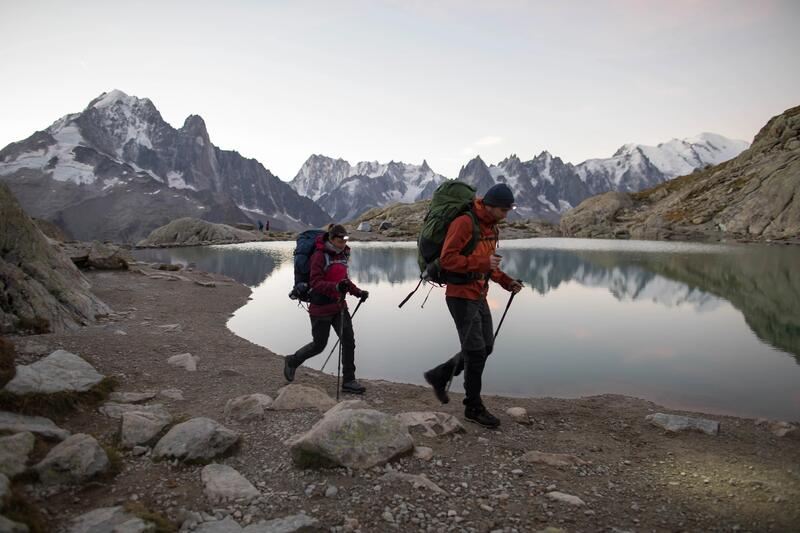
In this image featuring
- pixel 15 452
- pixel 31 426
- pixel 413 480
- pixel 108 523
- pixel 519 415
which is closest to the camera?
pixel 108 523

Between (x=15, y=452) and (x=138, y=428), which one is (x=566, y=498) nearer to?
(x=138, y=428)

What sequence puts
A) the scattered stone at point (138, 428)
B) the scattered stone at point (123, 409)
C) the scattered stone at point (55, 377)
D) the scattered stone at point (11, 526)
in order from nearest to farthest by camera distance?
the scattered stone at point (11, 526), the scattered stone at point (138, 428), the scattered stone at point (55, 377), the scattered stone at point (123, 409)

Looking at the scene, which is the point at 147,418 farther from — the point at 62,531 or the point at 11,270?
the point at 11,270

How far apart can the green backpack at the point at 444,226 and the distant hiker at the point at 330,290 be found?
2.44m

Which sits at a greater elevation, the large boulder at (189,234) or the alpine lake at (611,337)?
the large boulder at (189,234)

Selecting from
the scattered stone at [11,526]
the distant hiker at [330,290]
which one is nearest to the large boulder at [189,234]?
the distant hiker at [330,290]

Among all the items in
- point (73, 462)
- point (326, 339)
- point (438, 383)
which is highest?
point (326, 339)

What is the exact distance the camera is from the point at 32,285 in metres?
14.1

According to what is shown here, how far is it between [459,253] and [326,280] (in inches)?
146

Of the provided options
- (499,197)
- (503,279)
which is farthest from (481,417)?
(499,197)

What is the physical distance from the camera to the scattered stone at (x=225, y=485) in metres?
5.84

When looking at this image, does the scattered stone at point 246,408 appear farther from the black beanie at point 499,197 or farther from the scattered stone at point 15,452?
the black beanie at point 499,197

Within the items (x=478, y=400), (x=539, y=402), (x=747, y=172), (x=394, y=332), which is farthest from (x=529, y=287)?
(x=747, y=172)

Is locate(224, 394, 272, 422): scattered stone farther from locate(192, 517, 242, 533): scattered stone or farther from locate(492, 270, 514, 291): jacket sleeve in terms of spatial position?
locate(492, 270, 514, 291): jacket sleeve
